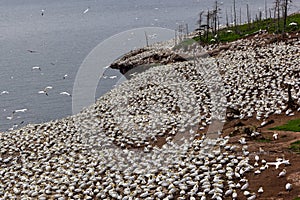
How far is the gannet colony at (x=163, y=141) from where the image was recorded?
54.9ft

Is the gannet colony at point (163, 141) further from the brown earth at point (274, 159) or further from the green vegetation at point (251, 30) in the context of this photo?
the green vegetation at point (251, 30)

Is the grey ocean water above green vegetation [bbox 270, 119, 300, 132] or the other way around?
the other way around

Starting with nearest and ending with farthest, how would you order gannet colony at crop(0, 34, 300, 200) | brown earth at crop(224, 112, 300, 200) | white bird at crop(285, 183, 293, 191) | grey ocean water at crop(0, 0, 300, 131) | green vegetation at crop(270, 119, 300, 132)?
white bird at crop(285, 183, 293, 191)
brown earth at crop(224, 112, 300, 200)
gannet colony at crop(0, 34, 300, 200)
green vegetation at crop(270, 119, 300, 132)
grey ocean water at crop(0, 0, 300, 131)

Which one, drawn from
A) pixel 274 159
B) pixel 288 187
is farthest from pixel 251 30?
pixel 288 187

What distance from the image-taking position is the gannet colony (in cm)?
1672

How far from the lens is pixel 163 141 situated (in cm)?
2414

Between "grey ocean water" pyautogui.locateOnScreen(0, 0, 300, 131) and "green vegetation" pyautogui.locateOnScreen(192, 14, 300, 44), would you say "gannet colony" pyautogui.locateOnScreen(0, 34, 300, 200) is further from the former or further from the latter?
"grey ocean water" pyautogui.locateOnScreen(0, 0, 300, 131)

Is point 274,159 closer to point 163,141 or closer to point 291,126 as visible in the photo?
point 291,126

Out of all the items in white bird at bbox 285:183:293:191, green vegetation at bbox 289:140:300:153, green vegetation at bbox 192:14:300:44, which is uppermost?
green vegetation at bbox 192:14:300:44

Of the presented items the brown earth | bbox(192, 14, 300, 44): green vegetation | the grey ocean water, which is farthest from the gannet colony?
the grey ocean water

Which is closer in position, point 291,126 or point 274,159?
point 274,159

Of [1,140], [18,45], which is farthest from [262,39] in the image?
[18,45]

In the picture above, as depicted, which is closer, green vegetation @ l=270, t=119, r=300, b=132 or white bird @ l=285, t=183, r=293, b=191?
white bird @ l=285, t=183, r=293, b=191

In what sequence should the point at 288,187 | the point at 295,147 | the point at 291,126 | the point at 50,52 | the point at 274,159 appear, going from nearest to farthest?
the point at 288,187 < the point at 274,159 < the point at 295,147 < the point at 291,126 < the point at 50,52
